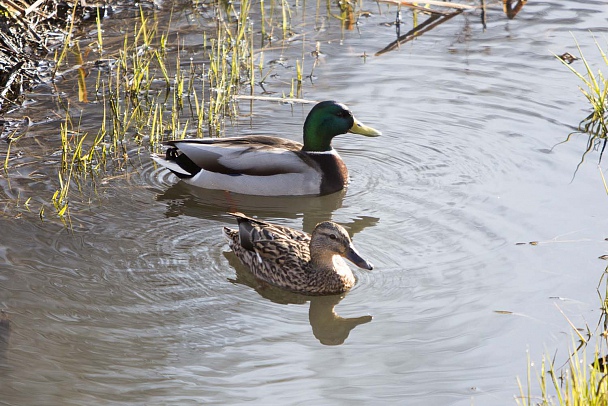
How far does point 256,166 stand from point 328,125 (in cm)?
71

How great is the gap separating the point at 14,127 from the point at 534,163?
431 centimetres

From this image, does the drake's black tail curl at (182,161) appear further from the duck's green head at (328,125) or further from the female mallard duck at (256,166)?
the duck's green head at (328,125)

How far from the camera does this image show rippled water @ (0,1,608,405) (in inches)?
198

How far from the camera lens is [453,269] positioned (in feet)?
20.2

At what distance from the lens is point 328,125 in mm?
7926

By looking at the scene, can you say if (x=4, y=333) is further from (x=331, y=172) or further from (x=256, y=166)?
(x=331, y=172)

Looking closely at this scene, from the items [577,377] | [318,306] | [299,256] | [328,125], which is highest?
[328,125]

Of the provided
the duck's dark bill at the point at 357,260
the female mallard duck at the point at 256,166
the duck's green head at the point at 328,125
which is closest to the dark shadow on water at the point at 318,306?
the duck's dark bill at the point at 357,260

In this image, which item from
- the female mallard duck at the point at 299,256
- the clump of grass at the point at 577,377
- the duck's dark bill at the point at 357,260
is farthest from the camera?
the female mallard duck at the point at 299,256

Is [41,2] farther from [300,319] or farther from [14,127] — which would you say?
[300,319]

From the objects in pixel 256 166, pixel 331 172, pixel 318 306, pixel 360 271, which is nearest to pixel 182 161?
pixel 256 166

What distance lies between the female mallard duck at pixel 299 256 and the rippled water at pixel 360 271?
101 mm

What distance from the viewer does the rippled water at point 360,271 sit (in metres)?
5.04

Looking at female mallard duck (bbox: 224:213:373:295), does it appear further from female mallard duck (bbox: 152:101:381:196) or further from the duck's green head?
the duck's green head
